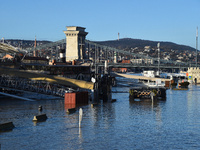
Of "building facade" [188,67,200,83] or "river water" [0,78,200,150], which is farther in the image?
"building facade" [188,67,200,83]

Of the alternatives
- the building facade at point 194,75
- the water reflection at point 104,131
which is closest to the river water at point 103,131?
the water reflection at point 104,131

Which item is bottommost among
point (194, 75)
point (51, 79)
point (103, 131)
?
point (103, 131)

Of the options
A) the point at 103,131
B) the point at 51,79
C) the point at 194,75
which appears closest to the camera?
the point at 103,131

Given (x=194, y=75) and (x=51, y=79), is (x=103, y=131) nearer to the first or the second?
(x=51, y=79)

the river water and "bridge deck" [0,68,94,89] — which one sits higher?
"bridge deck" [0,68,94,89]

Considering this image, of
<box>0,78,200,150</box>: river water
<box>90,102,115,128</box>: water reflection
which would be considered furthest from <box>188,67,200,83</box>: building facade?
<box>90,102,115,128</box>: water reflection

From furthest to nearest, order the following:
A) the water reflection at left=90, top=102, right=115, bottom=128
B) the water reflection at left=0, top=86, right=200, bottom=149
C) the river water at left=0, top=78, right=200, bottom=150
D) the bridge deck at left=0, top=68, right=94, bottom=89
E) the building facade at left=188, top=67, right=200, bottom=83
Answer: the building facade at left=188, top=67, right=200, bottom=83, the bridge deck at left=0, top=68, right=94, bottom=89, the water reflection at left=90, top=102, right=115, bottom=128, the water reflection at left=0, top=86, right=200, bottom=149, the river water at left=0, top=78, right=200, bottom=150

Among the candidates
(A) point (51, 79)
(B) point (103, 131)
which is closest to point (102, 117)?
(B) point (103, 131)

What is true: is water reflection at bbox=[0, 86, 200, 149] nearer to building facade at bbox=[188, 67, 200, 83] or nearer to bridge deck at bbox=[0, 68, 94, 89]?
bridge deck at bbox=[0, 68, 94, 89]

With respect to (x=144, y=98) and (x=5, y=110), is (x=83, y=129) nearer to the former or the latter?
(x=5, y=110)

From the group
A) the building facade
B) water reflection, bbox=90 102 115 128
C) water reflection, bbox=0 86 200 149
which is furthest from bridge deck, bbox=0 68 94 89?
the building facade

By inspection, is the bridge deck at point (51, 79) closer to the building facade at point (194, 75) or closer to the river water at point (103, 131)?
the river water at point (103, 131)

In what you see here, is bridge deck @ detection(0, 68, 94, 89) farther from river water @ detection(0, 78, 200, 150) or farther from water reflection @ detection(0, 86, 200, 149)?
river water @ detection(0, 78, 200, 150)

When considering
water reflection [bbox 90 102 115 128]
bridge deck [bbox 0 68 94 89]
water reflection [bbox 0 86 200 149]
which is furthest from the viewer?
bridge deck [bbox 0 68 94 89]
